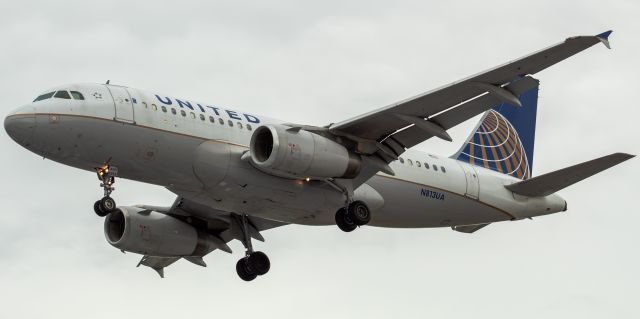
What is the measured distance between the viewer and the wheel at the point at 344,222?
38.7m

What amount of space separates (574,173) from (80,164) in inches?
590

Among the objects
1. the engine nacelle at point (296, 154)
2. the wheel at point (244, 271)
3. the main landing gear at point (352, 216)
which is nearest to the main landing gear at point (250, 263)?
the wheel at point (244, 271)

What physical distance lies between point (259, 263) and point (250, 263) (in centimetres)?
29

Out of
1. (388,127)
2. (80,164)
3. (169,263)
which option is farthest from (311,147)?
(169,263)

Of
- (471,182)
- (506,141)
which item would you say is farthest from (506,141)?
(471,182)

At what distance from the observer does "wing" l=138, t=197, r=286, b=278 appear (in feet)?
140

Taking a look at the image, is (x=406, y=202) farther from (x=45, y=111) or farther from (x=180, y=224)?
(x=45, y=111)

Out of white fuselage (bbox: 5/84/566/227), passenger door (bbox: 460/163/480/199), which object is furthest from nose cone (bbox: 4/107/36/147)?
passenger door (bbox: 460/163/480/199)

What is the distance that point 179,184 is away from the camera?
37.4 m

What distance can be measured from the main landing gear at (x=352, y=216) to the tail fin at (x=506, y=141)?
6444 mm

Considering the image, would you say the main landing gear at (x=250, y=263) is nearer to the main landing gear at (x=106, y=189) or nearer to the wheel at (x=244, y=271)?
the wheel at (x=244, y=271)

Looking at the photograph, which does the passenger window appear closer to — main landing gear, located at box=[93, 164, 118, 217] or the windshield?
the windshield

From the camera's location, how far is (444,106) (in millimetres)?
37000

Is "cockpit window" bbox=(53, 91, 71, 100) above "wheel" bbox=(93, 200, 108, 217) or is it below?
above
